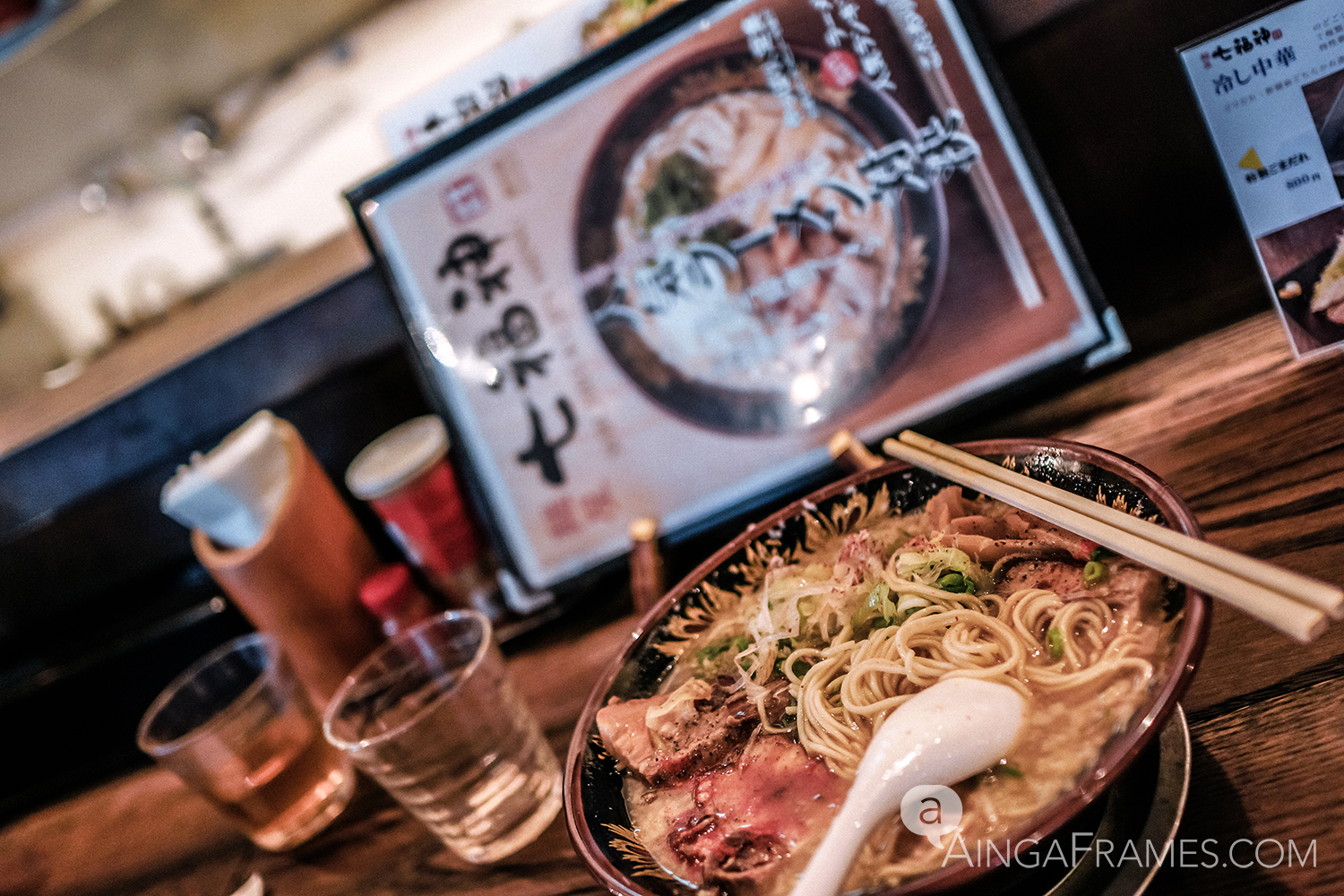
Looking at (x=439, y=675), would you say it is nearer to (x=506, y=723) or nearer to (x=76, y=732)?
(x=506, y=723)

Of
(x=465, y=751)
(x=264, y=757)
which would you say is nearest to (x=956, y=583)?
(x=465, y=751)

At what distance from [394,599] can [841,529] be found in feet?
4.19

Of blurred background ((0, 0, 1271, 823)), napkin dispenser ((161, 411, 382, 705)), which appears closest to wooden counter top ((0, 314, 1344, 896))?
blurred background ((0, 0, 1271, 823))

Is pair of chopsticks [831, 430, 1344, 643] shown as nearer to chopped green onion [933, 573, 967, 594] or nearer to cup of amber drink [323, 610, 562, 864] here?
chopped green onion [933, 573, 967, 594]

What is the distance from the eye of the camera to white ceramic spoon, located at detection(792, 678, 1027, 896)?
0.96 metres

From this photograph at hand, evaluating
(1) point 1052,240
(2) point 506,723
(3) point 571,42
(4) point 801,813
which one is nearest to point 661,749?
(4) point 801,813

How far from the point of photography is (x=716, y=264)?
6.40ft

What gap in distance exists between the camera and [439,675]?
1787 millimetres

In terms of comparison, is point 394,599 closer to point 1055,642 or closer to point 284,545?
point 284,545

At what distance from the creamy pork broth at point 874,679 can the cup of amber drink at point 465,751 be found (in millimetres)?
394

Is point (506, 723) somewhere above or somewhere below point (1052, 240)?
below

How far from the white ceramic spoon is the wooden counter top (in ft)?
1.02

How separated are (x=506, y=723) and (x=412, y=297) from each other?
3.72ft

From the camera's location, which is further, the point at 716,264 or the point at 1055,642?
the point at 716,264
